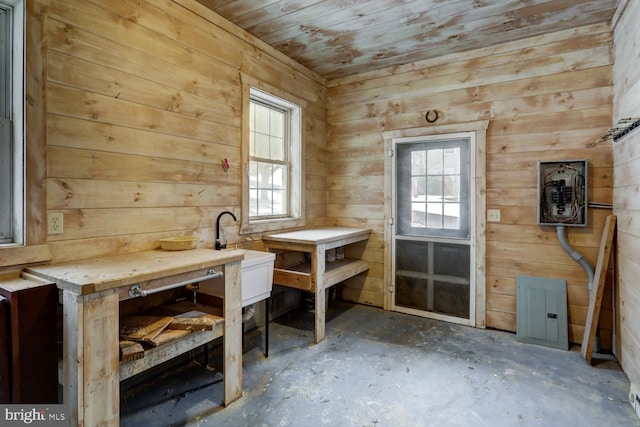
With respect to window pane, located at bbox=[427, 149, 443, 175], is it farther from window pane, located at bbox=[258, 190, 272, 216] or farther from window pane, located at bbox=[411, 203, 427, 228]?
window pane, located at bbox=[258, 190, 272, 216]

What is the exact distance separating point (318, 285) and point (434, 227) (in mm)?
1394

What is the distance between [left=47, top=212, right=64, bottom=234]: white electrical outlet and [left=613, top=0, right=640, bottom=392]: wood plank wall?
11.2ft

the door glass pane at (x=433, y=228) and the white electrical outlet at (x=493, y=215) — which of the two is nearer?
the white electrical outlet at (x=493, y=215)

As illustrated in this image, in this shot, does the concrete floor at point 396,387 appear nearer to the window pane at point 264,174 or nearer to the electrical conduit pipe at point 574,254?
the electrical conduit pipe at point 574,254

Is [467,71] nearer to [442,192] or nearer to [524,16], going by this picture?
[524,16]

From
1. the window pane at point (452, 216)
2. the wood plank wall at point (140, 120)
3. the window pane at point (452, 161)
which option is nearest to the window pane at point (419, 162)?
the window pane at point (452, 161)

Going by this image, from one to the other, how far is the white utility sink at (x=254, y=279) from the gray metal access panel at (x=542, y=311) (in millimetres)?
2246

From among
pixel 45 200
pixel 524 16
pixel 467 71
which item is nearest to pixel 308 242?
pixel 45 200

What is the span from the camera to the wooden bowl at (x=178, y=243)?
221 centimetres

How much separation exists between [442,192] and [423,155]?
0.43 metres

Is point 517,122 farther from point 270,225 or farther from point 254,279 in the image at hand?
point 254,279

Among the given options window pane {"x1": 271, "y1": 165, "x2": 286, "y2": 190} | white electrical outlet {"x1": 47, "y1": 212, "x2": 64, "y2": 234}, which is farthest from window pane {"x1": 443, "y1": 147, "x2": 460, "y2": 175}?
white electrical outlet {"x1": 47, "y1": 212, "x2": 64, "y2": 234}

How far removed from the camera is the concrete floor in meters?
1.93

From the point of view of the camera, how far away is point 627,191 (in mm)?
2346
